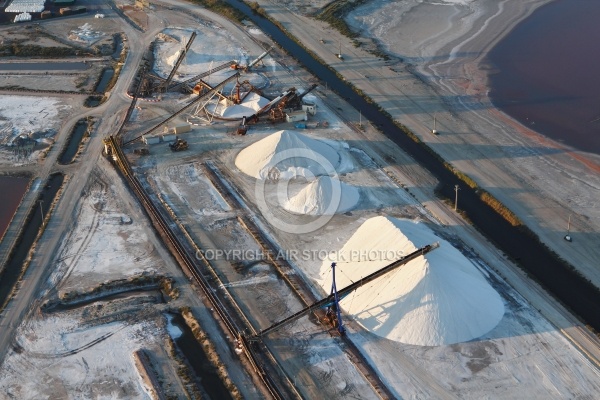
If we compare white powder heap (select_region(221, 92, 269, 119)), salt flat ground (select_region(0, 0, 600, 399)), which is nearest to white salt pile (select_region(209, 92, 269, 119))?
white powder heap (select_region(221, 92, 269, 119))

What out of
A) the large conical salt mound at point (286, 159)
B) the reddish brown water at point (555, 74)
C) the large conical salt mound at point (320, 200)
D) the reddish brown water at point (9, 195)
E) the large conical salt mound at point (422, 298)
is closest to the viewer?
the large conical salt mound at point (422, 298)

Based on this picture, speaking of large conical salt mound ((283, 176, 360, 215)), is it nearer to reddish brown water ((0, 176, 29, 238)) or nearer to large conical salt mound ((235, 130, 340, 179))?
large conical salt mound ((235, 130, 340, 179))

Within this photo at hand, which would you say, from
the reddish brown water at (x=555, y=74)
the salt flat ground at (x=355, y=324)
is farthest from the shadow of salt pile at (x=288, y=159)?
the reddish brown water at (x=555, y=74)

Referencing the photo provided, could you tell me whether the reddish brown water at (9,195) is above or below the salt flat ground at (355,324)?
above

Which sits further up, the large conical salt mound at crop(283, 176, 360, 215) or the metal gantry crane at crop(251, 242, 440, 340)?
the large conical salt mound at crop(283, 176, 360, 215)

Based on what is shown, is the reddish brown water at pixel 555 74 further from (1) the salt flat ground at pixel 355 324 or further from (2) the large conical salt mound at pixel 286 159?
(2) the large conical salt mound at pixel 286 159

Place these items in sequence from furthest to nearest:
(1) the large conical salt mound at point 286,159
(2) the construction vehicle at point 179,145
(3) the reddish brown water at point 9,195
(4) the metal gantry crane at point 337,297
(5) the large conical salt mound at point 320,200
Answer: (2) the construction vehicle at point 179,145 → (1) the large conical salt mound at point 286,159 → (3) the reddish brown water at point 9,195 → (5) the large conical salt mound at point 320,200 → (4) the metal gantry crane at point 337,297
